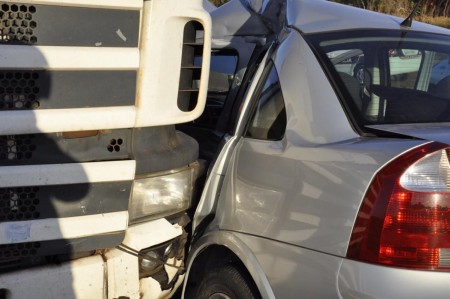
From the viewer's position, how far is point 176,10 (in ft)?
9.26

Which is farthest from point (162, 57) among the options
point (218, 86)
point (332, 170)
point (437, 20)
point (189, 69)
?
point (437, 20)

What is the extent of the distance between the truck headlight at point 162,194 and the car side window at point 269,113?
0.44 metres

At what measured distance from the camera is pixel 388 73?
121 inches

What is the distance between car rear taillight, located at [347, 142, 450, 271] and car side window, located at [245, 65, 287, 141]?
73cm

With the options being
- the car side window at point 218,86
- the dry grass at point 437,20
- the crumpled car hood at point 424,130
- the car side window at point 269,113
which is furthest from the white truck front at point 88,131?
the dry grass at point 437,20

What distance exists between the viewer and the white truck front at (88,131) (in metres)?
2.55

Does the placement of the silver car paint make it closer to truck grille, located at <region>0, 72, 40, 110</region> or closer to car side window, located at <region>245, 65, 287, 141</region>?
car side window, located at <region>245, 65, 287, 141</region>

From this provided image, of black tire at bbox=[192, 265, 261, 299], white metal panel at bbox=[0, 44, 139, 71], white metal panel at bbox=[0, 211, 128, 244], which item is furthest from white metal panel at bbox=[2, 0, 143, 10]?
black tire at bbox=[192, 265, 261, 299]

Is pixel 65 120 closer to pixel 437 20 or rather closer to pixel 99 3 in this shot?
pixel 99 3

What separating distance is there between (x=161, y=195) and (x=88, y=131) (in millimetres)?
576

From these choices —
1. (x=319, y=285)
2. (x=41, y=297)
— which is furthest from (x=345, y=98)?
(x=41, y=297)

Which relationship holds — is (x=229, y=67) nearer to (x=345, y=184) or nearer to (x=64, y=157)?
(x=64, y=157)

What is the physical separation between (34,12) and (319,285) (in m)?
1.67

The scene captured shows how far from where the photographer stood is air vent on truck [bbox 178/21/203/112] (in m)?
3.01
